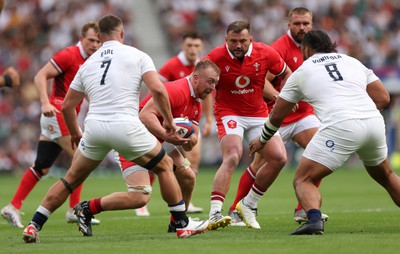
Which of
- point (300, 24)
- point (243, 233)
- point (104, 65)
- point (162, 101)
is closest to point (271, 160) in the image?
point (243, 233)

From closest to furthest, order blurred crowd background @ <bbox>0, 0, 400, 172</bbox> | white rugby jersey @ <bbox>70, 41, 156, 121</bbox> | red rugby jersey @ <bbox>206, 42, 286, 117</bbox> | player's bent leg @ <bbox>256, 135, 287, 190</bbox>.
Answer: white rugby jersey @ <bbox>70, 41, 156, 121</bbox>, player's bent leg @ <bbox>256, 135, 287, 190</bbox>, red rugby jersey @ <bbox>206, 42, 286, 117</bbox>, blurred crowd background @ <bbox>0, 0, 400, 172</bbox>

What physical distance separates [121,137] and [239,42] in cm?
283

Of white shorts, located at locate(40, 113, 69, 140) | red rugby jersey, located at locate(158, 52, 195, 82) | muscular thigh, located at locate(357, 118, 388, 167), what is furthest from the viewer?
red rugby jersey, located at locate(158, 52, 195, 82)

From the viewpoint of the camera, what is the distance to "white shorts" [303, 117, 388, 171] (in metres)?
9.56

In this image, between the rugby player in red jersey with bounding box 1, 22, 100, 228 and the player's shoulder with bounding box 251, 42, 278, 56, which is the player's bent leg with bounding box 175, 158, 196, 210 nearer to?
the player's shoulder with bounding box 251, 42, 278, 56

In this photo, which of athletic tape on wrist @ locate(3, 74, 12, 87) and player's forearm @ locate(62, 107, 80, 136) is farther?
athletic tape on wrist @ locate(3, 74, 12, 87)

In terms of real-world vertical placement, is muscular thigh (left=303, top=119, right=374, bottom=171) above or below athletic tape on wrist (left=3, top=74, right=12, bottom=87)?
below

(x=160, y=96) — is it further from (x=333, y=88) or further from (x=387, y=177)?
(x=387, y=177)

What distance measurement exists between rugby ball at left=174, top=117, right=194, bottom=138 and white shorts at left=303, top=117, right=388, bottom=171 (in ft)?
4.51

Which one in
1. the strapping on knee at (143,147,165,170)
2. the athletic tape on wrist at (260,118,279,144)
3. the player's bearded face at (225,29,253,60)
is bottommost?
the athletic tape on wrist at (260,118,279,144)

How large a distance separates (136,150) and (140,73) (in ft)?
2.79

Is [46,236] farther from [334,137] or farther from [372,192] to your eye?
[372,192]

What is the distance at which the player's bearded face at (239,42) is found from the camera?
11492mm

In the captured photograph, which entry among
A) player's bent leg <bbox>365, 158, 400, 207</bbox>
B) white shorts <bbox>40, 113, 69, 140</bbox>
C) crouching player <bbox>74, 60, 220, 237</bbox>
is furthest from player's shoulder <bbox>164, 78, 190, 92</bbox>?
white shorts <bbox>40, 113, 69, 140</bbox>
